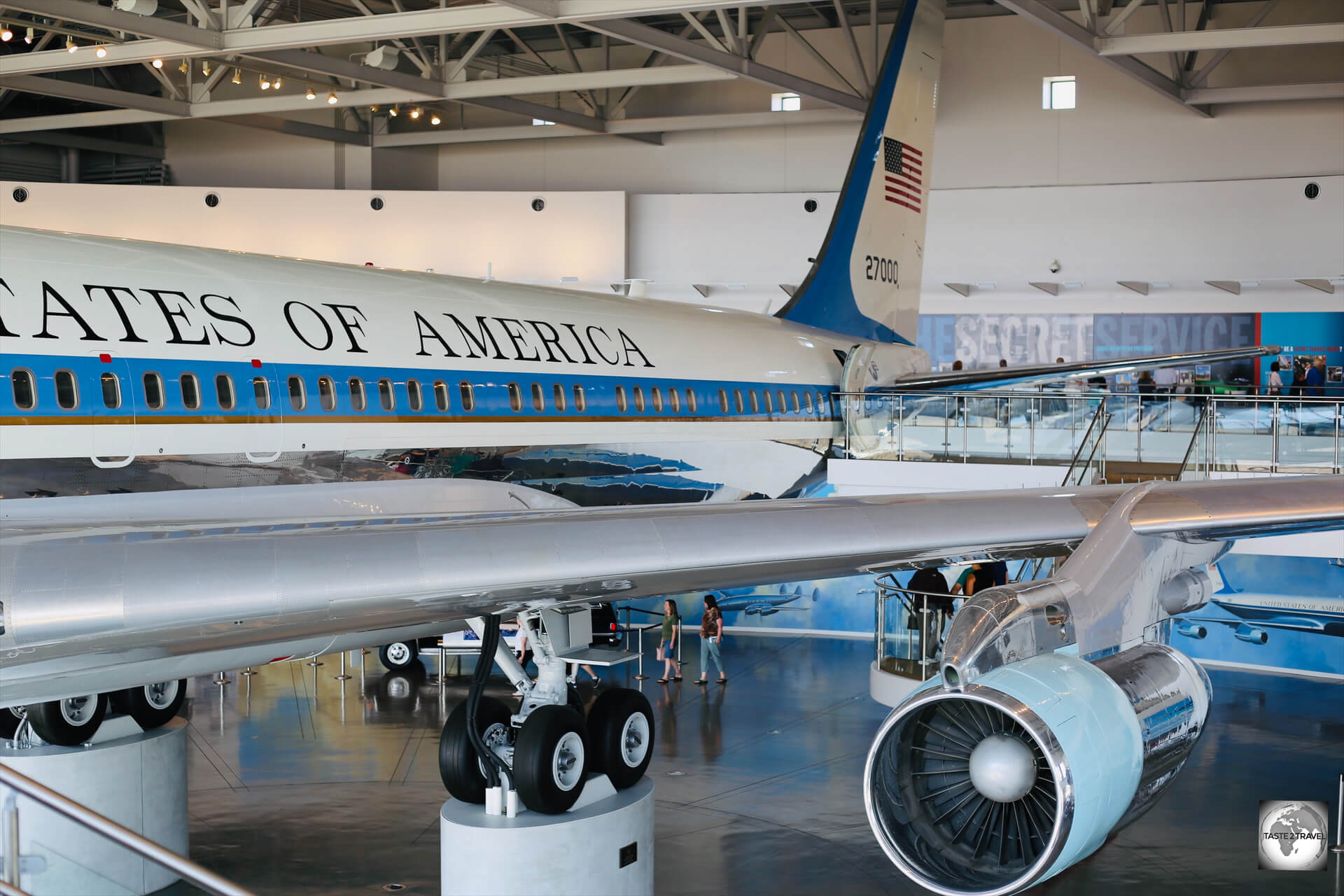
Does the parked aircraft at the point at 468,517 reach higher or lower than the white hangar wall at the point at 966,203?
lower

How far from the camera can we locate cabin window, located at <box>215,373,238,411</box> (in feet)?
29.2

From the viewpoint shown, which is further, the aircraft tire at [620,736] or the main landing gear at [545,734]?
the aircraft tire at [620,736]

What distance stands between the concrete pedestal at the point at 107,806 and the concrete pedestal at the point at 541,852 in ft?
8.99

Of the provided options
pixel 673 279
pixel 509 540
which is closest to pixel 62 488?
pixel 509 540

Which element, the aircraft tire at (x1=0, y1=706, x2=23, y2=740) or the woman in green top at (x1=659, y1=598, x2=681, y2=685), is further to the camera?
the woman in green top at (x1=659, y1=598, x2=681, y2=685)

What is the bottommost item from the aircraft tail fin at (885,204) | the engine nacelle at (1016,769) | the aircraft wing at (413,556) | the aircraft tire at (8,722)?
the aircraft tire at (8,722)

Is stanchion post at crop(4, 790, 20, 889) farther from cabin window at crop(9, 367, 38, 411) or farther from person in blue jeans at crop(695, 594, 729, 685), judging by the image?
person in blue jeans at crop(695, 594, 729, 685)

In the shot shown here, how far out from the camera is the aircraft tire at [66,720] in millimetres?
9641

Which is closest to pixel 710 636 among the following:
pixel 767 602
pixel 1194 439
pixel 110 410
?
pixel 767 602

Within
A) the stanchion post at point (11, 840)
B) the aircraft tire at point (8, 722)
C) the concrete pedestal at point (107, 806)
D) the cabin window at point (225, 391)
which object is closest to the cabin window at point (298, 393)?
the cabin window at point (225, 391)

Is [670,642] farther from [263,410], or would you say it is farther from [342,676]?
[263,410]

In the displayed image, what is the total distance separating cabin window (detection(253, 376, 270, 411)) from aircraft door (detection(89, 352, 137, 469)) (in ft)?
3.08

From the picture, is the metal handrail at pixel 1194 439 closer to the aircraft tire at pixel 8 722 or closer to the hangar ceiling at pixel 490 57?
the hangar ceiling at pixel 490 57

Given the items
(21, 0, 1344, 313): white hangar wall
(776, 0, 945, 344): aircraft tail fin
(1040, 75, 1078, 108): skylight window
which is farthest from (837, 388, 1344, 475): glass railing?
(1040, 75, 1078, 108): skylight window
